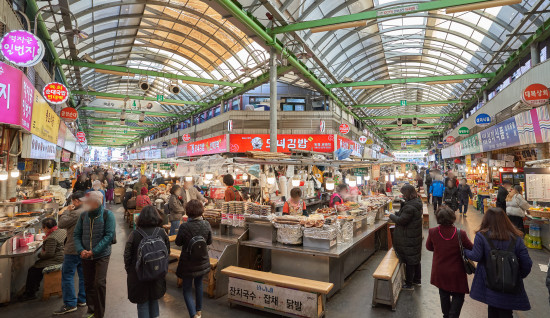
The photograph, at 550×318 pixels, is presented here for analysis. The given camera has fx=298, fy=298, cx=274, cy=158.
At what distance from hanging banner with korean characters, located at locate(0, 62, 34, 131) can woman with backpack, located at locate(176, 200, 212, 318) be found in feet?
15.0

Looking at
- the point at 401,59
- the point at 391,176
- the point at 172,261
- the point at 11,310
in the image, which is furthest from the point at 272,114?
the point at 401,59

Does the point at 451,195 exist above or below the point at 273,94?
Answer: below

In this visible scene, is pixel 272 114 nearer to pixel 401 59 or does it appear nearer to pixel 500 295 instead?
pixel 500 295

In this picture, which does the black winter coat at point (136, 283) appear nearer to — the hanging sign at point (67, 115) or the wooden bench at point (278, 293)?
the wooden bench at point (278, 293)

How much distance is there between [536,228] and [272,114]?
998 cm

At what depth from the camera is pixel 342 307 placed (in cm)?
493

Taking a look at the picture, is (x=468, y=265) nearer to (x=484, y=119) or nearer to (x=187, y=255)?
(x=187, y=255)

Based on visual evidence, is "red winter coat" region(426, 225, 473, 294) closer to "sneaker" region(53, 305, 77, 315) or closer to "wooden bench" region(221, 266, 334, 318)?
"wooden bench" region(221, 266, 334, 318)

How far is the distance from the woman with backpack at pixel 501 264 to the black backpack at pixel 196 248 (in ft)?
11.2

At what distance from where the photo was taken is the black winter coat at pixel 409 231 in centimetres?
536

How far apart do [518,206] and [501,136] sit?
630 centimetres

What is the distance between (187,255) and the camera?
14.0 ft

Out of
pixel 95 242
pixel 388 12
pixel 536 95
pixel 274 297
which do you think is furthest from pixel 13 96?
pixel 536 95

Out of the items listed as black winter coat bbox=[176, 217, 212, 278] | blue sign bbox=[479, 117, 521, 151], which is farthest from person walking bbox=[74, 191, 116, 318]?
blue sign bbox=[479, 117, 521, 151]
